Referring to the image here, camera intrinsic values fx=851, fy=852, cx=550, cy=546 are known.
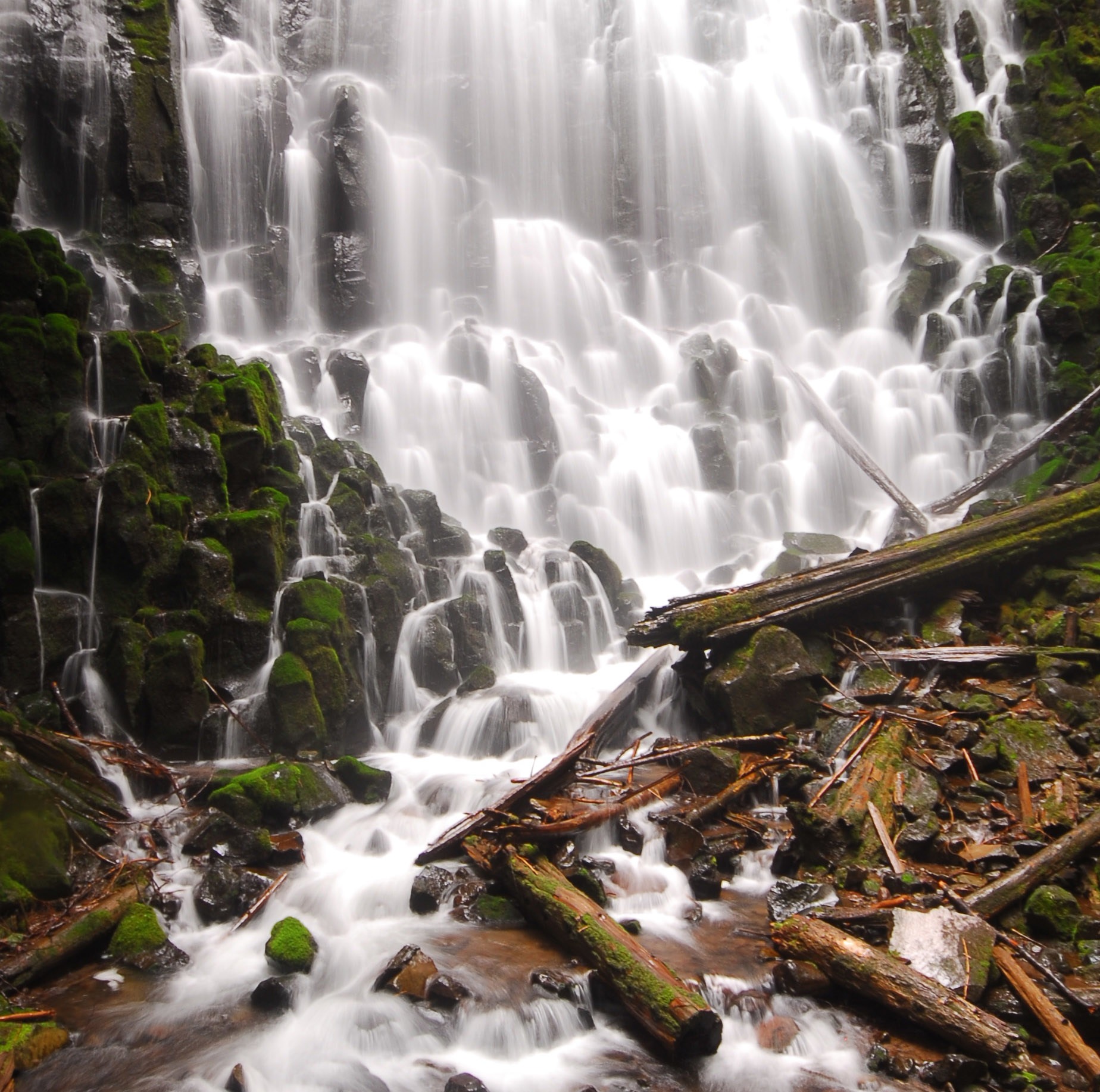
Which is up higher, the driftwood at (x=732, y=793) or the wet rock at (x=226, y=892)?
the driftwood at (x=732, y=793)

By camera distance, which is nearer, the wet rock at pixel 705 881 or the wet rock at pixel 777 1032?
the wet rock at pixel 777 1032

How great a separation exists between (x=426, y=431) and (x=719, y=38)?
68.0 feet

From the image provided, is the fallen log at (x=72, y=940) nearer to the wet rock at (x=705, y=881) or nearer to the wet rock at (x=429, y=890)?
the wet rock at (x=429, y=890)

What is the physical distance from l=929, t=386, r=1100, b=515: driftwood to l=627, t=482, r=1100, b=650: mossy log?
4019 millimetres

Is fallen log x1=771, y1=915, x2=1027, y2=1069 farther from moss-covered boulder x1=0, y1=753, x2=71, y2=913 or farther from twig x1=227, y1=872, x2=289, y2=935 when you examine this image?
moss-covered boulder x1=0, y1=753, x2=71, y2=913

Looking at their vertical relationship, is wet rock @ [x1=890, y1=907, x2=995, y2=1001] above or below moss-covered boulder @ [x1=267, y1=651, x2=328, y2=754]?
below

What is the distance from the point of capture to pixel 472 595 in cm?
1181

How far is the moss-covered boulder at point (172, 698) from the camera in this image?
855 centimetres

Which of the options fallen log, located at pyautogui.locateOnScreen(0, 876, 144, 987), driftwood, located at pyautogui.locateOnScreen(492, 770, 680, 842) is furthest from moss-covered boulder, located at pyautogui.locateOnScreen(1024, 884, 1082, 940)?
fallen log, located at pyautogui.locateOnScreen(0, 876, 144, 987)

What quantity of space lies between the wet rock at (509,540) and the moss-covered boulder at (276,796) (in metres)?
6.41

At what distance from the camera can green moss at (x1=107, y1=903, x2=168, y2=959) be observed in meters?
5.68

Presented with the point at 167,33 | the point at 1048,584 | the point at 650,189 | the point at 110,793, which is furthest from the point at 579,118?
the point at 110,793

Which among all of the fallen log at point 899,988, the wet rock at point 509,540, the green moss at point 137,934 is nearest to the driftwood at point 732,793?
the fallen log at point 899,988

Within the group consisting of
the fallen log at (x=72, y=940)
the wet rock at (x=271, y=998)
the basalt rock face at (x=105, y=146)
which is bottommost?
the wet rock at (x=271, y=998)
